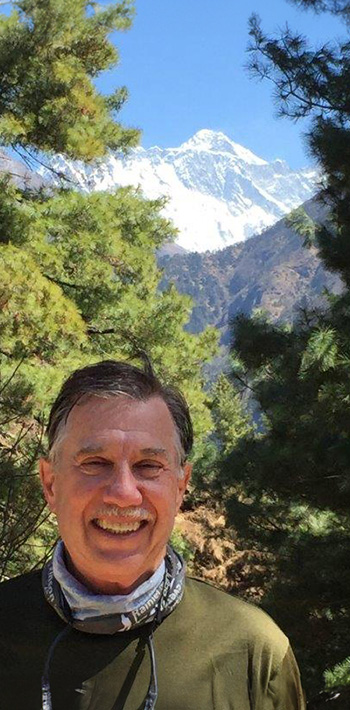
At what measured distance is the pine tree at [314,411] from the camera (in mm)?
5902

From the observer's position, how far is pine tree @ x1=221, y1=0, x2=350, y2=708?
232 inches

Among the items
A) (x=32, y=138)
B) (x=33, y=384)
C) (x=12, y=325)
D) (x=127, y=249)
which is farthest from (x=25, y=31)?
(x=33, y=384)

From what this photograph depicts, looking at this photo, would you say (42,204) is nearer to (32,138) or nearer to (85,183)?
(32,138)

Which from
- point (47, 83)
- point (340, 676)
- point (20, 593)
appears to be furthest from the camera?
point (47, 83)

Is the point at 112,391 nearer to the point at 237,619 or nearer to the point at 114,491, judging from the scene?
the point at 114,491

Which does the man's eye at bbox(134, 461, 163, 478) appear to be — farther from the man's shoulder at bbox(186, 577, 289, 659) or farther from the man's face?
the man's shoulder at bbox(186, 577, 289, 659)

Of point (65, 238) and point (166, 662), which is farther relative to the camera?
point (65, 238)

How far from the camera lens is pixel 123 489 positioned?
4.00 ft

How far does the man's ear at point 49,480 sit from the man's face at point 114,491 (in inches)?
0.7

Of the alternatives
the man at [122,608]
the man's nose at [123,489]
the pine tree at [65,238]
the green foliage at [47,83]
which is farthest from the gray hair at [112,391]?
the green foliage at [47,83]

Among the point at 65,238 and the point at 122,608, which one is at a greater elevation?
the point at 65,238

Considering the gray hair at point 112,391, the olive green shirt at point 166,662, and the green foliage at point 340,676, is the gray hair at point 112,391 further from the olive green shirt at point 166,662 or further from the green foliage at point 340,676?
the green foliage at point 340,676

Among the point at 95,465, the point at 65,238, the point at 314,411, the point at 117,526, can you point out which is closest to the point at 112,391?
the point at 95,465

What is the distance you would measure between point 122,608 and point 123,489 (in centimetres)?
22
